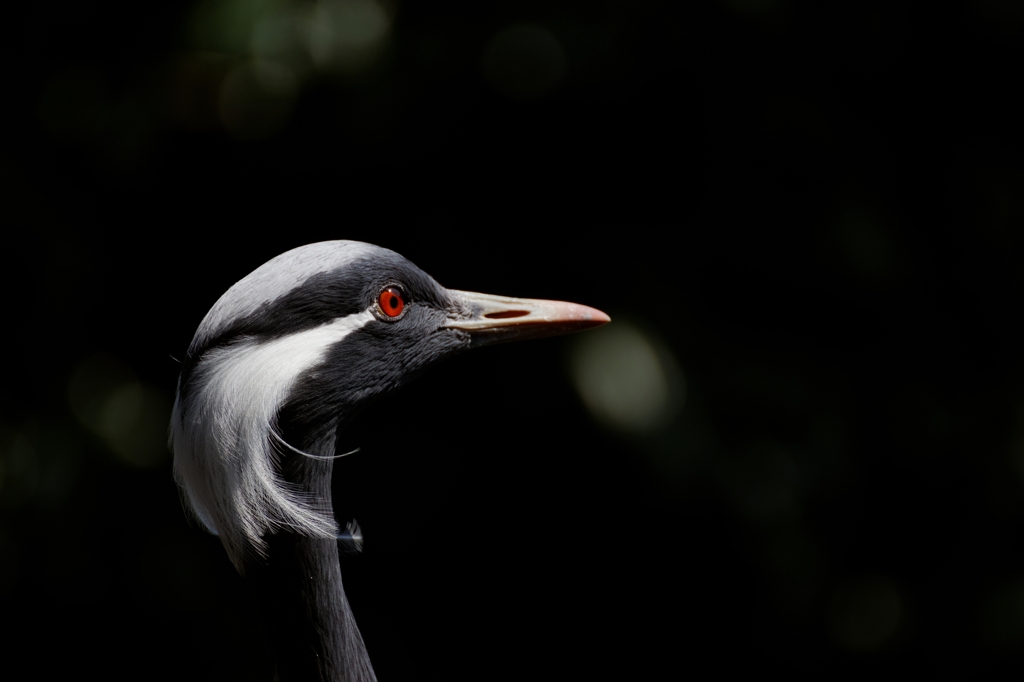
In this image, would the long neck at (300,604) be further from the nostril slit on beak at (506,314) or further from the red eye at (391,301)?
the nostril slit on beak at (506,314)

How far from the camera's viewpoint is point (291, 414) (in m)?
1.61

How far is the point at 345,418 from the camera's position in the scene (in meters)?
1.71

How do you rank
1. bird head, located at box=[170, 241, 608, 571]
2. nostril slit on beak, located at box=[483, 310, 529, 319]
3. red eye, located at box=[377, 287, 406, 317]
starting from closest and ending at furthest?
bird head, located at box=[170, 241, 608, 571]
red eye, located at box=[377, 287, 406, 317]
nostril slit on beak, located at box=[483, 310, 529, 319]

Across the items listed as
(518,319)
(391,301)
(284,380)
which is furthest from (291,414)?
(518,319)

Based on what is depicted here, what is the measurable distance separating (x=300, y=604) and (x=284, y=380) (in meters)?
0.41

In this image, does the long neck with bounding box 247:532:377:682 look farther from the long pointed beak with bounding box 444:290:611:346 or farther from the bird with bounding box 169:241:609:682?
the long pointed beak with bounding box 444:290:611:346

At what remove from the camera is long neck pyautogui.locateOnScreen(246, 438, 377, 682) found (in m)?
1.61

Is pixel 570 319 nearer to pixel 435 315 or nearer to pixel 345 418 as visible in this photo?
pixel 435 315

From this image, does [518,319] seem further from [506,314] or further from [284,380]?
[284,380]

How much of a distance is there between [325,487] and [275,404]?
0.21m

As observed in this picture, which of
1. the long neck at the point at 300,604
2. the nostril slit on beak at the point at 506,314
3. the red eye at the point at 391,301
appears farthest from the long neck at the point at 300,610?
the nostril slit on beak at the point at 506,314

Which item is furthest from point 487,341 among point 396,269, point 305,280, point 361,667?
point 361,667

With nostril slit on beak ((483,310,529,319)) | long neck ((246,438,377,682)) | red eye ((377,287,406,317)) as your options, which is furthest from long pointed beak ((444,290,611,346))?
long neck ((246,438,377,682))

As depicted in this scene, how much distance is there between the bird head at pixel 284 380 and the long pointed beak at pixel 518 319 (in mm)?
149
